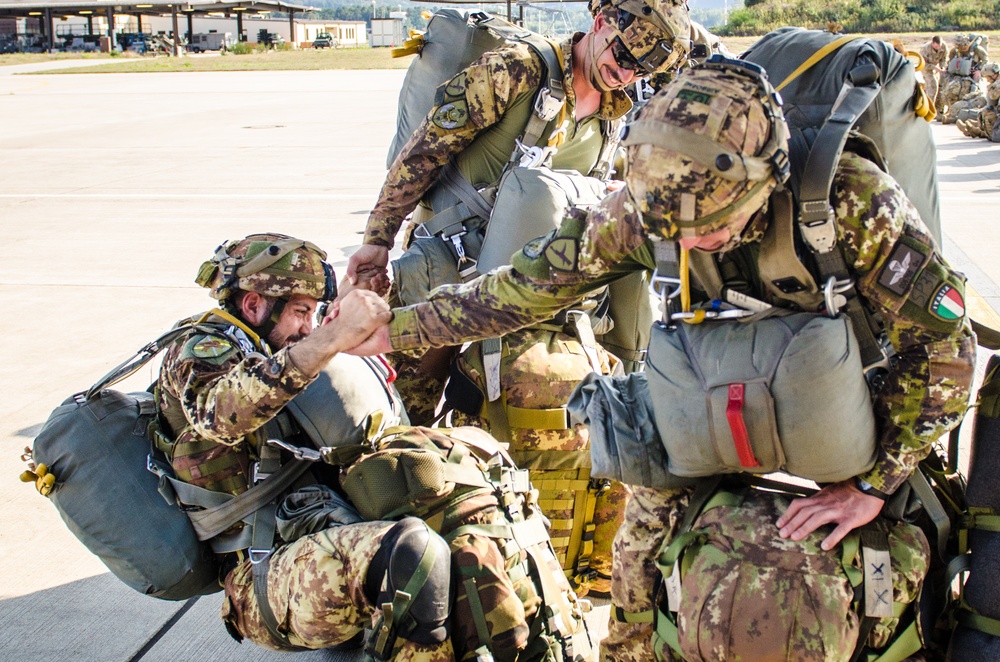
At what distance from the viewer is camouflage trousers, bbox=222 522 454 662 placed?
2631mm

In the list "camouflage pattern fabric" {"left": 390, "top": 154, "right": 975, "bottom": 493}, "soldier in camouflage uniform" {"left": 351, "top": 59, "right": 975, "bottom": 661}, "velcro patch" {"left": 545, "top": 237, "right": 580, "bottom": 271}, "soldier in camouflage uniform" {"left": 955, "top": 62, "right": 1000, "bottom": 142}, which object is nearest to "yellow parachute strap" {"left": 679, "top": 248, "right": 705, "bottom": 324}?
"soldier in camouflage uniform" {"left": 351, "top": 59, "right": 975, "bottom": 661}

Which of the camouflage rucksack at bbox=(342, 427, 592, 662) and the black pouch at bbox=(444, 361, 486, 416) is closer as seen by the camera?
the camouflage rucksack at bbox=(342, 427, 592, 662)

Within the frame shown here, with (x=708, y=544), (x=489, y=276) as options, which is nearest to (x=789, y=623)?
(x=708, y=544)

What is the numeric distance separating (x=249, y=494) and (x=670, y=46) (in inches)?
82.1

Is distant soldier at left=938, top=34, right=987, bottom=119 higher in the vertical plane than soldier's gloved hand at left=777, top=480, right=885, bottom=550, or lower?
higher

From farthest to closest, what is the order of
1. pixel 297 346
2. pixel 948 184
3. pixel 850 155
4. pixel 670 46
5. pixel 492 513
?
pixel 948 184, pixel 670 46, pixel 492 513, pixel 297 346, pixel 850 155

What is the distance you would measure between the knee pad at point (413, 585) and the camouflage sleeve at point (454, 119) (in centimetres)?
157

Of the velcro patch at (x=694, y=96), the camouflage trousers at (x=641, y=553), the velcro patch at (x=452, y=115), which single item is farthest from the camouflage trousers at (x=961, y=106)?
the velcro patch at (x=694, y=96)

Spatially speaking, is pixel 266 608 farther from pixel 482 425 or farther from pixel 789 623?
pixel 789 623

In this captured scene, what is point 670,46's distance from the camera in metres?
3.56

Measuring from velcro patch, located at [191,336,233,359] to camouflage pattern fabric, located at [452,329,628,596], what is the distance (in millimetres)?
989

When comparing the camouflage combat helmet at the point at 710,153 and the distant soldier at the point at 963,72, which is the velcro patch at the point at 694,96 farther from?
the distant soldier at the point at 963,72

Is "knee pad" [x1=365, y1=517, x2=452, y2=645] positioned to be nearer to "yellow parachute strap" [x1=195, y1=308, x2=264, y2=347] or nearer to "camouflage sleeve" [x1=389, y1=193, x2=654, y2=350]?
"camouflage sleeve" [x1=389, y1=193, x2=654, y2=350]

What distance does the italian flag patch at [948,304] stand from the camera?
2.16 metres
